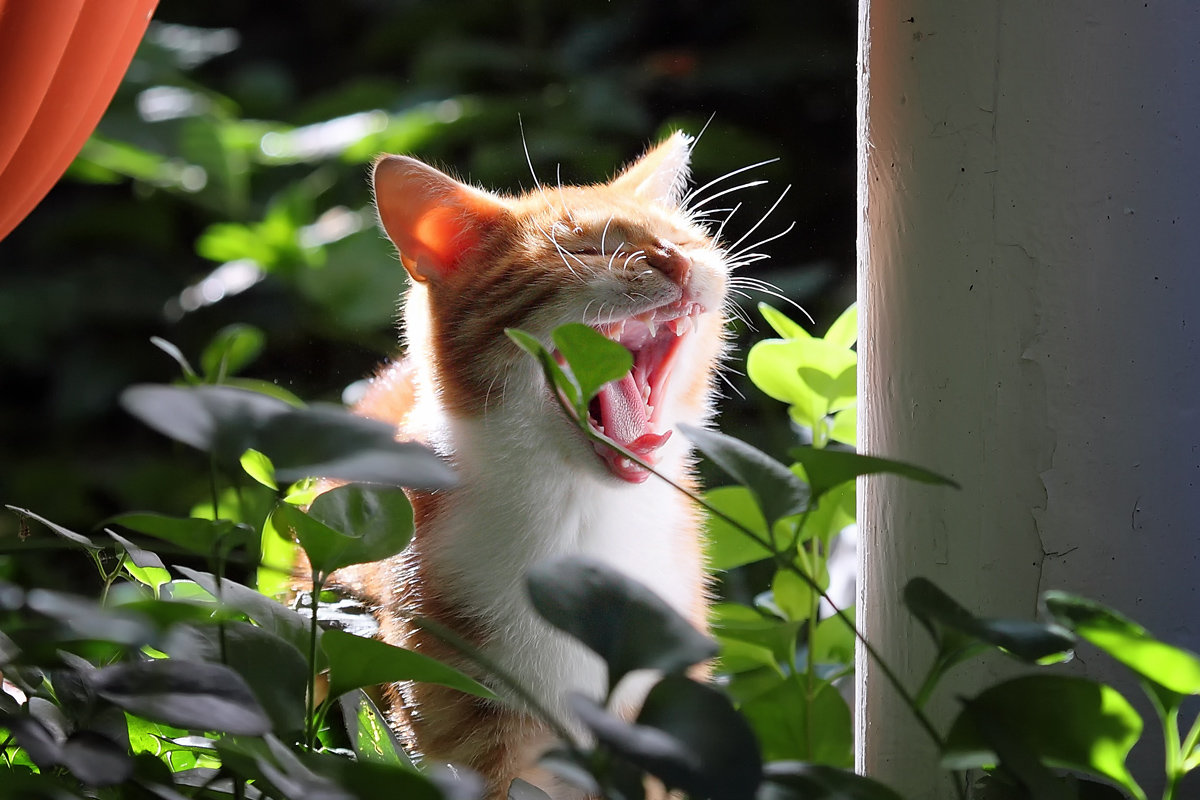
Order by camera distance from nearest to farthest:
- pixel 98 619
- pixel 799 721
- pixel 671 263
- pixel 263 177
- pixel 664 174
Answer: pixel 98 619 < pixel 799 721 < pixel 671 263 < pixel 664 174 < pixel 263 177

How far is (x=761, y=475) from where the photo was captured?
305 millimetres

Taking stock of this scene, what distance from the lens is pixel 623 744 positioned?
0.22m

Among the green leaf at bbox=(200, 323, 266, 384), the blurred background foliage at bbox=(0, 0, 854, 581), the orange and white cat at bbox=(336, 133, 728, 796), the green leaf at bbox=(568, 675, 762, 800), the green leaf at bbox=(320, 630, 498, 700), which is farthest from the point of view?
the blurred background foliage at bbox=(0, 0, 854, 581)

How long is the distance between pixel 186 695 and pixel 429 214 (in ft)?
1.32

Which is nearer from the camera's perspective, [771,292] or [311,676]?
[311,676]

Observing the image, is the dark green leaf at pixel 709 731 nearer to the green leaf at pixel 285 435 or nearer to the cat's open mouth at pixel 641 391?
the green leaf at pixel 285 435

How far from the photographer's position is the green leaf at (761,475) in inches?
11.7

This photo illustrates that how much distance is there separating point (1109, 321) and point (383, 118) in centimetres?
162

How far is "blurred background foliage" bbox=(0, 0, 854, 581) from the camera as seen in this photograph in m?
1.10

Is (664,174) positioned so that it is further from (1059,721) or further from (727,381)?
(1059,721)

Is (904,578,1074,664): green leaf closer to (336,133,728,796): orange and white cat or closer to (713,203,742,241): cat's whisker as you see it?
(336,133,728,796): orange and white cat

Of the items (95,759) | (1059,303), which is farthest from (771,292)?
(95,759)

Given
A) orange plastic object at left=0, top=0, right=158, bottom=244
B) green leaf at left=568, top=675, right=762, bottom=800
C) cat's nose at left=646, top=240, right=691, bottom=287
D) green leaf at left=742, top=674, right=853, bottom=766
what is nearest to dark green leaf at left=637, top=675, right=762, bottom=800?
green leaf at left=568, top=675, right=762, bottom=800

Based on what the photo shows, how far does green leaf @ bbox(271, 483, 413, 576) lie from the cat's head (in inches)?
8.6
